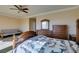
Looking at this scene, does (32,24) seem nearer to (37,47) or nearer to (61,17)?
(37,47)

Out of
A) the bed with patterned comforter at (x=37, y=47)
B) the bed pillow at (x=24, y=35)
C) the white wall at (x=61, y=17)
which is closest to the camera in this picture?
the bed with patterned comforter at (x=37, y=47)

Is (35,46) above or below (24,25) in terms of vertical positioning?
below

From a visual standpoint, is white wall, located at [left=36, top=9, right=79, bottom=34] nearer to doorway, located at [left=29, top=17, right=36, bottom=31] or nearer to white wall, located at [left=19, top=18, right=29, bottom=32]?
doorway, located at [left=29, top=17, right=36, bottom=31]

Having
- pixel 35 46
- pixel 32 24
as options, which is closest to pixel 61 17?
pixel 32 24

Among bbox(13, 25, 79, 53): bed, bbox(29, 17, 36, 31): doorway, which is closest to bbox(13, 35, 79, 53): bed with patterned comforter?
bbox(13, 25, 79, 53): bed

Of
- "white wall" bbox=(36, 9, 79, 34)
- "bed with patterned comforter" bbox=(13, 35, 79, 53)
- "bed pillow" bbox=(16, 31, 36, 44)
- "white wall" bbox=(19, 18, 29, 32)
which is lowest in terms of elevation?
"bed with patterned comforter" bbox=(13, 35, 79, 53)

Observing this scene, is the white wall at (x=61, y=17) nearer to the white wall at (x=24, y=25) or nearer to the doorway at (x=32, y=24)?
the doorway at (x=32, y=24)

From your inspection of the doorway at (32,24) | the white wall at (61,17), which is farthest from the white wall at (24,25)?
the white wall at (61,17)

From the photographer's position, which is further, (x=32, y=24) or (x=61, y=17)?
(x=61, y=17)

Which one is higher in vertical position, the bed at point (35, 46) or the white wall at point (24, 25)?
the white wall at point (24, 25)

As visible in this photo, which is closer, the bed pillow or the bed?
the bed
